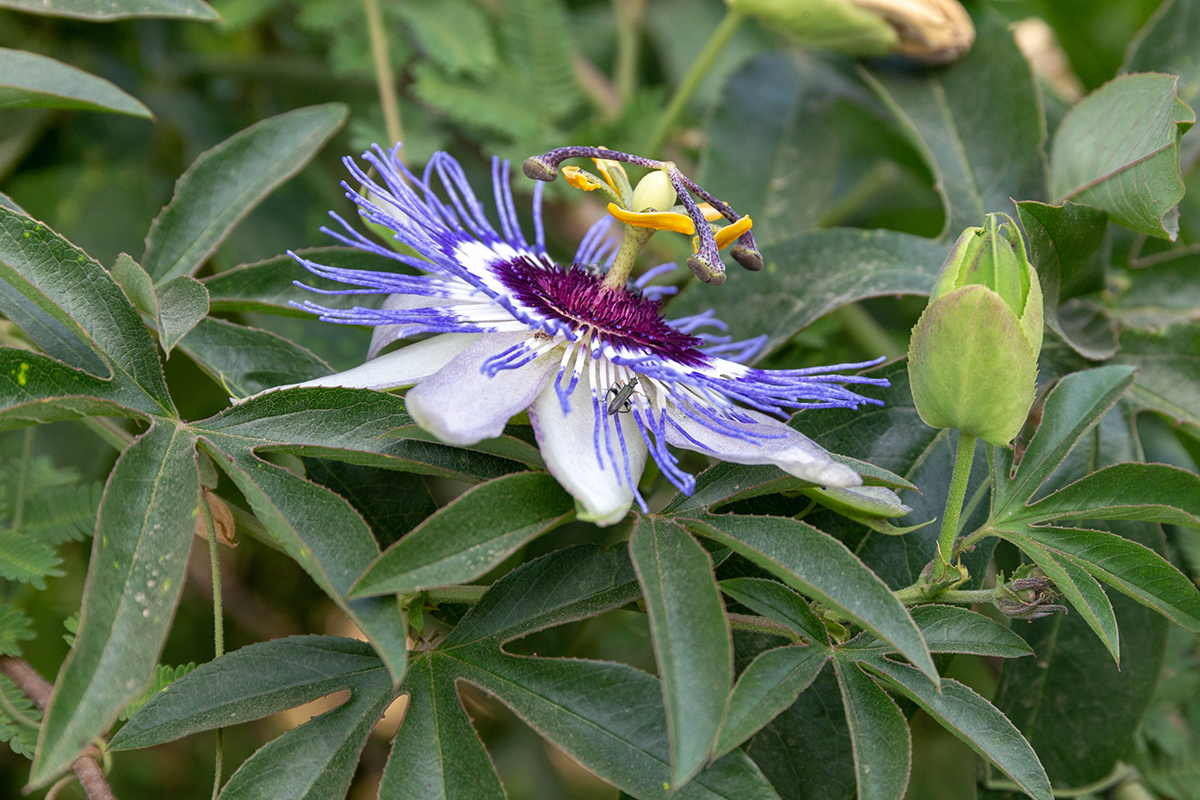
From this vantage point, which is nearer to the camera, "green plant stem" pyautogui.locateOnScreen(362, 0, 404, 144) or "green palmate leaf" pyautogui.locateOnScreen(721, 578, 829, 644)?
"green palmate leaf" pyautogui.locateOnScreen(721, 578, 829, 644)

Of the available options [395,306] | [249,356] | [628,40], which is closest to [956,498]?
[395,306]

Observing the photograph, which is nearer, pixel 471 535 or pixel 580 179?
pixel 471 535

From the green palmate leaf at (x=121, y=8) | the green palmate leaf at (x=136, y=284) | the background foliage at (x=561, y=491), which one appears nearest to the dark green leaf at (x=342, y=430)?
the background foliage at (x=561, y=491)

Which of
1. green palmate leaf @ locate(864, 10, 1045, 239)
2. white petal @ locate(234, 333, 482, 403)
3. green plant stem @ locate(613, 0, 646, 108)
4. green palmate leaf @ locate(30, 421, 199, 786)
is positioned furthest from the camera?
green plant stem @ locate(613, 0, 646, 108)

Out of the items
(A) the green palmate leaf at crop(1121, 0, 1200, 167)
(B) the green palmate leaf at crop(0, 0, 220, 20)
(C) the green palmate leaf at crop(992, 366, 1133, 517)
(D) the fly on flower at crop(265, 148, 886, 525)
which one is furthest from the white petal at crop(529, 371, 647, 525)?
(A) the green palmate leaf at crop(1121, 0, 1200, 167)

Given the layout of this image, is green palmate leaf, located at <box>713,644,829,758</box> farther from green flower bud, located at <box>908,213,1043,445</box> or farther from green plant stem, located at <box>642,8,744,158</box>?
green plant stem, located at <box>642,8,744,158</box>

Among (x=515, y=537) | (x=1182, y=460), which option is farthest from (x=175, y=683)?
(x=1182, y=460)

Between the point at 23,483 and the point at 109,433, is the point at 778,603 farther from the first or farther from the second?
the point at 23,483

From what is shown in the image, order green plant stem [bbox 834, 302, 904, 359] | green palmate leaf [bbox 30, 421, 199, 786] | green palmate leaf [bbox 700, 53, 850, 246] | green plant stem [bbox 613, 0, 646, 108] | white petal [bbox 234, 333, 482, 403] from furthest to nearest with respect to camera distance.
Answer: green plant stem [bbox 613, 0, 646, 108], green plant stem [bbox 834, 302, 904, 359], green palmate leaf [bbox 700, 53, 850, 246], white petal [bbox 234, 333, 482, 403], green palmate leaf [bbox 30, 421, 199, 786]
